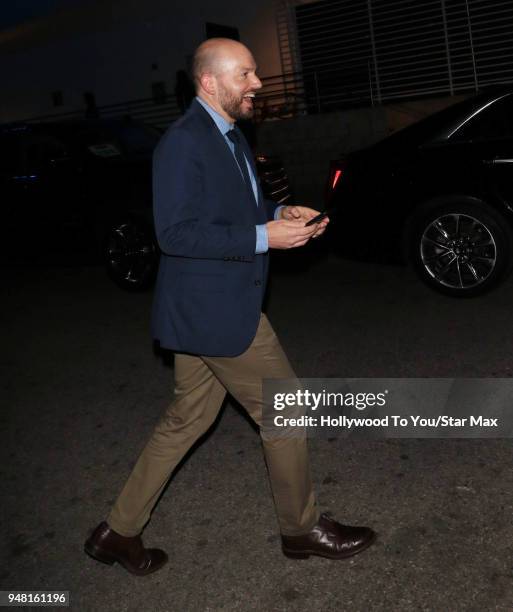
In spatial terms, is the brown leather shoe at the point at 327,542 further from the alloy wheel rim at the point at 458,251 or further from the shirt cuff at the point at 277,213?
the alloy wheel rim at the point at 458,251

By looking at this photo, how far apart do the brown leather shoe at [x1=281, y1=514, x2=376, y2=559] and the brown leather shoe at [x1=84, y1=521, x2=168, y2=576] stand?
53 centimetres

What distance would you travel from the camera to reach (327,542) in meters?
2.89

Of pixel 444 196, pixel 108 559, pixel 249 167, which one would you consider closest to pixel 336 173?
pixel 444 196

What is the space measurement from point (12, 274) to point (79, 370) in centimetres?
478

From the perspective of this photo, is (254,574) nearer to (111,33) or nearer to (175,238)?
(175,238)

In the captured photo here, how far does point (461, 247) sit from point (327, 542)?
3787 mm

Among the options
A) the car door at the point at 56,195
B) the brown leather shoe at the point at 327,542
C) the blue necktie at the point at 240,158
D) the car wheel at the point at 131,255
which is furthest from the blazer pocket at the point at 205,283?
the car door at the point at 56,195

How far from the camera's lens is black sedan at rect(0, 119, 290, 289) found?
8039 millimetres

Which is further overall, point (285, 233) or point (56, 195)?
point (56, 195)

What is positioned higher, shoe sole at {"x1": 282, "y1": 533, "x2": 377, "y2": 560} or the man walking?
the man walking

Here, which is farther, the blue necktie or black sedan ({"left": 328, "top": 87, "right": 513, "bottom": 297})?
black sedan ({"left": 328, "top": 87, "right": 513, "bottom": 297})

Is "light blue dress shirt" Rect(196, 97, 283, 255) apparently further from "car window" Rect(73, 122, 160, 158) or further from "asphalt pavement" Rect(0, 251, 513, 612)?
"car window" Rect(73, 122, 160, 158)

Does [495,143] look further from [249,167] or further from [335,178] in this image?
[249,167]

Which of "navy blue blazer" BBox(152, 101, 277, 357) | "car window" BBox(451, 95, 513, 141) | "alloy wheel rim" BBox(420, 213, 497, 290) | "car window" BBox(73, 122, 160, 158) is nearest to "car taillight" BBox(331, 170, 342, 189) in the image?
"alloy wheel rim" BBox(420, 213, 497, 290)
